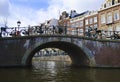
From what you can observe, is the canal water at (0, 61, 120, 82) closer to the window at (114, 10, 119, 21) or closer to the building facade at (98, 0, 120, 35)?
the window at (114, 10, 119, 21)

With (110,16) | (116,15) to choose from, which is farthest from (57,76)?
(110,16)

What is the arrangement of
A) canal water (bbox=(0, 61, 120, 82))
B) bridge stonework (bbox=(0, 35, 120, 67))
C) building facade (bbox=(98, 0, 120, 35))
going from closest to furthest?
canal water (bbox=(0, 61, 120, 82))
bridge stonework (bbox=(0, 35, 120, 67))
building facade (bbox=(98, 0, 120, 35))

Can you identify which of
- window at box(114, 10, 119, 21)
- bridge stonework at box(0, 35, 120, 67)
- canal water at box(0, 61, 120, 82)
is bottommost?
canal water at box(0, 61, 120, 82)

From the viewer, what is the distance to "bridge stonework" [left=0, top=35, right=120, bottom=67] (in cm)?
2631

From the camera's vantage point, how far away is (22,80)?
667 inches

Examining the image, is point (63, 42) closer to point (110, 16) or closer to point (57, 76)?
point (57, 76)

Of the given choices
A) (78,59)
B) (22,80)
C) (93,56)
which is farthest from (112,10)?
(22,80)

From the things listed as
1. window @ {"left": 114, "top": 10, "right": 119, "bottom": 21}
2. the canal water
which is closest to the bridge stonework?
the canal water

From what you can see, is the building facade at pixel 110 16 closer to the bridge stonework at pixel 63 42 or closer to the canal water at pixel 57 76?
the bridge stonework at pixel 63 42

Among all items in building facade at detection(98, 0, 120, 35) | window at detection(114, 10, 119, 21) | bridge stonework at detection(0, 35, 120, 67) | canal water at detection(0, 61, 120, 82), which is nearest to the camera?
canal water at detection(0, 61, 120, 82)

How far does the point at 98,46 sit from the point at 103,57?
48.8 inches

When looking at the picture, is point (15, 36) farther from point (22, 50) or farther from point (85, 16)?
point (85, 16)

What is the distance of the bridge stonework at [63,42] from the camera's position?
26.3 metres

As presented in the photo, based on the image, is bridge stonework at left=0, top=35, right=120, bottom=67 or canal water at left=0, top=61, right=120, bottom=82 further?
bridge stonework at left=0, top=35, right=120, bottom=67
